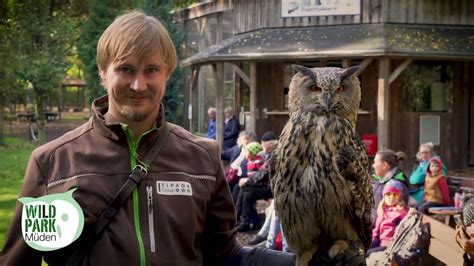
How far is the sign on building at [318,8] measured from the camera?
13.9 meters

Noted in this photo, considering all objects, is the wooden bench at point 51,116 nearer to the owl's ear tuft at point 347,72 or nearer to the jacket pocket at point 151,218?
the owl's ear tuft at point 347,72

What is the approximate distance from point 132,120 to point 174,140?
232mm

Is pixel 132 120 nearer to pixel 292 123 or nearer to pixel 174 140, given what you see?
pixel 174 140

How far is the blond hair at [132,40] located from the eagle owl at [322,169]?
3.02 feet

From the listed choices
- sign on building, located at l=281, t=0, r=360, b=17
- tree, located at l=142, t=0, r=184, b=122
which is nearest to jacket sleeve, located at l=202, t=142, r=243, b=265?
sign on building, located at l=281, t=0, r=360, b=17

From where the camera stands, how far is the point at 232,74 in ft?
58.8

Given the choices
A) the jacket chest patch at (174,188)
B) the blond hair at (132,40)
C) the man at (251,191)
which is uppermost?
the blond hair at (132,40)

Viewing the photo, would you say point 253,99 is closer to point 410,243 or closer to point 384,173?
point 384,173

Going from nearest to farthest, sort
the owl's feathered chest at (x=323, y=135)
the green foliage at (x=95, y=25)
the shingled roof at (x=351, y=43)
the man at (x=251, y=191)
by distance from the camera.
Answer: the owl's feathered chest at (x=323, y=135) → the man at (x=251, y=191) → the shingled roof at (x=351, y=43) → the green foliage at (x=95, y=25)

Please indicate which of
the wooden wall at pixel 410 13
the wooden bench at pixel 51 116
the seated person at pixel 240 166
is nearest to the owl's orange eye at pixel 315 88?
the seated person at pixel 240 166

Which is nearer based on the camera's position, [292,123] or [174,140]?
[174,140]

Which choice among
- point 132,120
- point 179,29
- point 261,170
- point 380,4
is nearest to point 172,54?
point 132,120

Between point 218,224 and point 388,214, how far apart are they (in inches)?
161

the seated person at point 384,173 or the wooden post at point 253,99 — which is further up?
the wooden post at point 253,99
